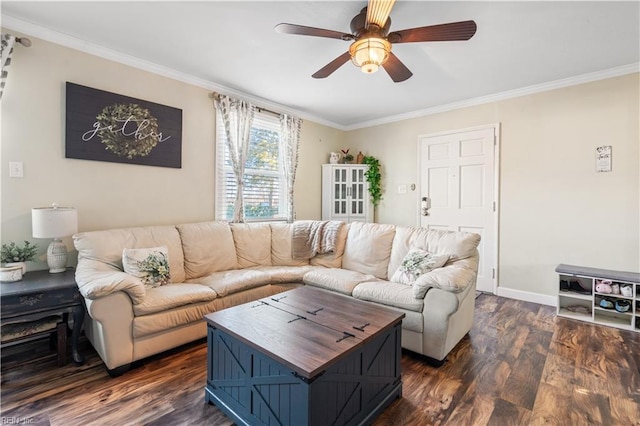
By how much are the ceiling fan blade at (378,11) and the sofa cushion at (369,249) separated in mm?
1987

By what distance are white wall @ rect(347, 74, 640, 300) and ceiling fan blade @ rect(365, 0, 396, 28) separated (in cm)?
271

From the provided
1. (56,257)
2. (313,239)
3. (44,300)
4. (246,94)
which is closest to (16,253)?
(56,257)

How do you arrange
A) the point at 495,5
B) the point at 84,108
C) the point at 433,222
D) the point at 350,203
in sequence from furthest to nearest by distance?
the point at 350,203, the point at 433,222, the point at 84,108, the point at 495,5

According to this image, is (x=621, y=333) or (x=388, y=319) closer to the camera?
(x=388, y=319)

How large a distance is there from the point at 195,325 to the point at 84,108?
2114 mm

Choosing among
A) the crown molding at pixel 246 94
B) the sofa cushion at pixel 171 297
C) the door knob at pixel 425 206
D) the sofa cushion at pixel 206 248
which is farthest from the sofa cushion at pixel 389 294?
the crown molding at pixel 246 94

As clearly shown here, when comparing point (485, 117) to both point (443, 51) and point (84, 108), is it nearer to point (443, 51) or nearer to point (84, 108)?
point (443, 51)

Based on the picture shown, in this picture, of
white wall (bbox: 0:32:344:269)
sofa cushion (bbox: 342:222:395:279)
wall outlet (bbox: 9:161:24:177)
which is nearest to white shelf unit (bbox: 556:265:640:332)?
sofa cushion (bbox: 342:222:395:279)

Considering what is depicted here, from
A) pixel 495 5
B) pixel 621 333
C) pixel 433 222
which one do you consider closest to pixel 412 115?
pixel 433 222

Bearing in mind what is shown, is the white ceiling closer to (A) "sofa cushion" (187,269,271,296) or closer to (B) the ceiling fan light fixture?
(B) the ceiling fan light fixture

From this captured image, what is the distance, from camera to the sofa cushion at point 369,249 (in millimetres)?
3127

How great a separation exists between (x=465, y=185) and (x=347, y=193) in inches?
68.7

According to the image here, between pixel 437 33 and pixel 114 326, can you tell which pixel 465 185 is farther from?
pixel 114 326

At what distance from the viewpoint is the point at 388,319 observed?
1774 mm
